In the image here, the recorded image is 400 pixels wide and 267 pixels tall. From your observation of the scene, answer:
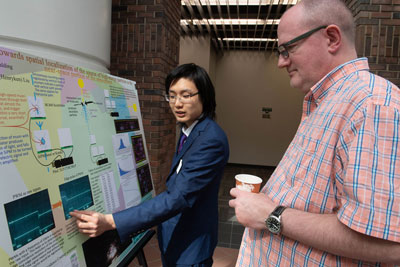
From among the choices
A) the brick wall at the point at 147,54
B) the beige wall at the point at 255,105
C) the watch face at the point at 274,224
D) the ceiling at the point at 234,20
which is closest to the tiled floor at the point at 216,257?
the brick wall at the point at 147,54

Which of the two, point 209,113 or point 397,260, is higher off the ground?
point 209,113

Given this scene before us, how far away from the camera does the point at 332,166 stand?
72 centimetres

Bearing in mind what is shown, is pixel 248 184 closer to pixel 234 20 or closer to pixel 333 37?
pixel 333 37

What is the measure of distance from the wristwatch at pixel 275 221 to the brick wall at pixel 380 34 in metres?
2.86

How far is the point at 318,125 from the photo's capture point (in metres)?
0.78

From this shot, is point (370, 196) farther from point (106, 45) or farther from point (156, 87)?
point (156, 87)

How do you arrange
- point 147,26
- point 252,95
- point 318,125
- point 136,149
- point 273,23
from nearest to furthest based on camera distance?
point 318,125 → point 136,149 → point 147,26 → point 273,23 → point 252,95

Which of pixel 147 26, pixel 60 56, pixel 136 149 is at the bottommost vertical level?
pixel 136 149

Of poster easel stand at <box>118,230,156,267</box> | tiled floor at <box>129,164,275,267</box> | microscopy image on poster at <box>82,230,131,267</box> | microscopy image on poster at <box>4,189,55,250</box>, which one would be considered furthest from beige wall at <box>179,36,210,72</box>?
microscopy image on poster at <box>4,189,55,250</box>

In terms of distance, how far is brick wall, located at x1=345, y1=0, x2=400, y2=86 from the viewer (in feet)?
9.12

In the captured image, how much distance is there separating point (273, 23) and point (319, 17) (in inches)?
Answer: 211

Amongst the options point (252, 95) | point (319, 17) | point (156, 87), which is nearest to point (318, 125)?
point (319, 17)

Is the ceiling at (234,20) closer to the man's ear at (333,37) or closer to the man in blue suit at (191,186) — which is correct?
the man in blue suit at (191,186)

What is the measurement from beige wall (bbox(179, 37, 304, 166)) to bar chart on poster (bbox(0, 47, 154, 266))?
23.2 ft
